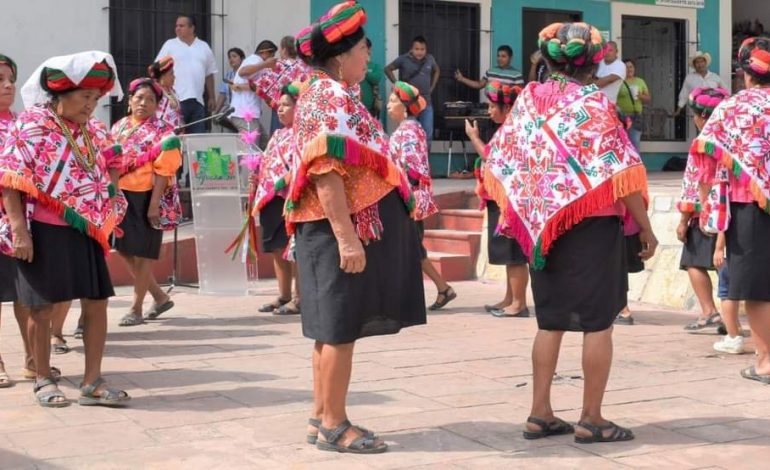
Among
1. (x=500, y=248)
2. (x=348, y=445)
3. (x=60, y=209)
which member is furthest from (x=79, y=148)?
(x=500, y=248)

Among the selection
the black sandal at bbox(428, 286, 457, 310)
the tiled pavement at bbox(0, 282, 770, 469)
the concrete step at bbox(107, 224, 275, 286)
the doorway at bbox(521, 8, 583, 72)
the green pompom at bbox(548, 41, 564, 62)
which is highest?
the doorway at bbox(521, 8, 583, 72)

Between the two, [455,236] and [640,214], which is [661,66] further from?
[640,214]

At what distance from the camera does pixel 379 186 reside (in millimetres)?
5051

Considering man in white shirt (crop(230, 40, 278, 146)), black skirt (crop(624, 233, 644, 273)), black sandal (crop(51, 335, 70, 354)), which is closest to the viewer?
black sandal (crop(51, 335, 70, 354))

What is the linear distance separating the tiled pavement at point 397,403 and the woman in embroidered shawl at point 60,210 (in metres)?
0.34

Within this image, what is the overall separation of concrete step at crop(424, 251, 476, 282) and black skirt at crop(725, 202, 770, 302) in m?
5.11

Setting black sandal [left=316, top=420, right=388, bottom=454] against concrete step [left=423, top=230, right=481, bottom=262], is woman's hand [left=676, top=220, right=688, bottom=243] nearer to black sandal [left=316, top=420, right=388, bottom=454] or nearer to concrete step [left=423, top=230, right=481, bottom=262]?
black sandal [left=316, top=420, right=388, bottom=454]

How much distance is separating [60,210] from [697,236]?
438 centimetres

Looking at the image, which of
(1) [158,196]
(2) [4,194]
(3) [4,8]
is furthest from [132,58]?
(2) [4,194]

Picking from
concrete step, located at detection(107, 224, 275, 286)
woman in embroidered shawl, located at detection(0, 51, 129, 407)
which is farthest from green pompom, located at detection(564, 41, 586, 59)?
concrete step, located at detection(107, 224, 275, 286)

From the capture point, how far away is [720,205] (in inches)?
259

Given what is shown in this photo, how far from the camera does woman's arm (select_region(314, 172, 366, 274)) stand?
4.84 m

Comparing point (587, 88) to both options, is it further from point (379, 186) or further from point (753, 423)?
point (753, 423)

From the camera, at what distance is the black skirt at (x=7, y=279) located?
22.1 feet
